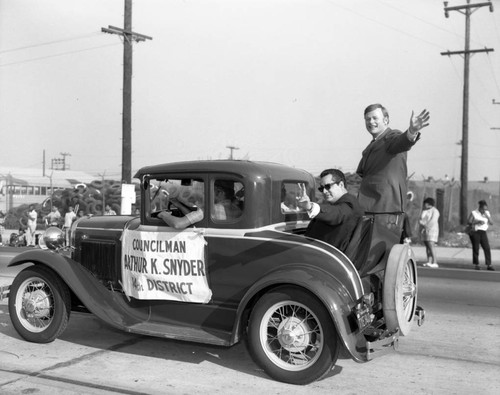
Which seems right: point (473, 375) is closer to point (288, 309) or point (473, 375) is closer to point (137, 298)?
point (288, 309)

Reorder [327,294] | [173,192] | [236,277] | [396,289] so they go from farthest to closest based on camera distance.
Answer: [173,192], [236,277], [396,289], [327,294]

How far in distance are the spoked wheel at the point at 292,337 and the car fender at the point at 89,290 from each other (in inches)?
52.3

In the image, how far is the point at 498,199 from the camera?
108 ft

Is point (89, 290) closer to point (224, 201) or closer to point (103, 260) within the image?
point (103, 260)

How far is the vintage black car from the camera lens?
4633mm

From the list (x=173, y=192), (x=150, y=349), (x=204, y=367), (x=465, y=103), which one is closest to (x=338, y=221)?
(x=173, y=192)

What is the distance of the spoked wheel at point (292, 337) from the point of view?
4.54 meters

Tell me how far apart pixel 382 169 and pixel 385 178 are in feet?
0.28

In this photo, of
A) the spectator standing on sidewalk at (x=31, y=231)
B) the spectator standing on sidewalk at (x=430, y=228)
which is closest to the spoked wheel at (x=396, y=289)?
the spectator standing on sidewalk at (x=430, y=228)

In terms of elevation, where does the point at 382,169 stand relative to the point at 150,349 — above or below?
above

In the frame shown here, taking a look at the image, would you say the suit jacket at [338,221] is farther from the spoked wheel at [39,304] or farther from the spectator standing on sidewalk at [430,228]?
the spectator standing on sidewalk at [430,228]

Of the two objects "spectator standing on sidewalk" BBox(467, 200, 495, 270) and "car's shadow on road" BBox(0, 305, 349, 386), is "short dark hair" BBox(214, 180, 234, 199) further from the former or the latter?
"spectator standing on sidewalk" BBox(467, 200, 495, 270)

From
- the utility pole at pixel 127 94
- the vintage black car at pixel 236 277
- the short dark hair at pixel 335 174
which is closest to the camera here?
the vintage black car at pixel 236 277

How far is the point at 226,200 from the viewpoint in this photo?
5215mm
